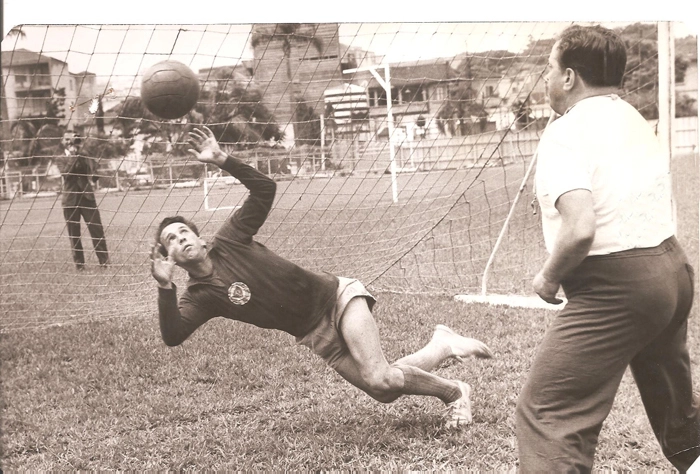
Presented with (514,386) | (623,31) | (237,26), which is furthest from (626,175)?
(237,26)

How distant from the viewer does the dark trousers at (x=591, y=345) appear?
6.91ft

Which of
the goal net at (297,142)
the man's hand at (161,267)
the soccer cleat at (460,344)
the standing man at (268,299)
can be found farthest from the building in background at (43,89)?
the soccer cleat at (460,344)

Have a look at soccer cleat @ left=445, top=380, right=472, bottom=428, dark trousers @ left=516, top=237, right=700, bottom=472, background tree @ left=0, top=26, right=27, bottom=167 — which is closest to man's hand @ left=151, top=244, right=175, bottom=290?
background tree @ left=0, top=26, right=27, bottom=167

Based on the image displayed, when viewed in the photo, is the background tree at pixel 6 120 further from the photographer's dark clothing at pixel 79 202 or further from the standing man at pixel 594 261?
the standing man at pixel 594 261

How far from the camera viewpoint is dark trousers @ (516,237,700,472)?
2107 millimetres

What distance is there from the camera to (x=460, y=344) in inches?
111

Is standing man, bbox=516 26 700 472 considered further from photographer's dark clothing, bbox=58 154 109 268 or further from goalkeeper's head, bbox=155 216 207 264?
photographer's dark clothing, bbox=58 154 109 268

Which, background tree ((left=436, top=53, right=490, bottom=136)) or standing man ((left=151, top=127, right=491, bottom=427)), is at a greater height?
background tree ((left=436, top=53, right=490, bottom=136))

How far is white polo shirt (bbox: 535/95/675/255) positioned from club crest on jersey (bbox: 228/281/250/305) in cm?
115

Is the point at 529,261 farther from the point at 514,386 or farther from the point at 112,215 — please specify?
the point at 112,215

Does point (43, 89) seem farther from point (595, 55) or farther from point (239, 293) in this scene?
point (595, 55)

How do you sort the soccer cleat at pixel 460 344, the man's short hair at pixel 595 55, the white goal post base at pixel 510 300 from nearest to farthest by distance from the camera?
the man's short hair at pixel 595 55
the soccer cleat at pixel 460 344
the white goal post base at pixel 510 300

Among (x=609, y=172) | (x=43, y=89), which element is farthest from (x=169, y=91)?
(x=609, y=172)

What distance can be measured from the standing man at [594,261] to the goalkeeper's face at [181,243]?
1.25 m
